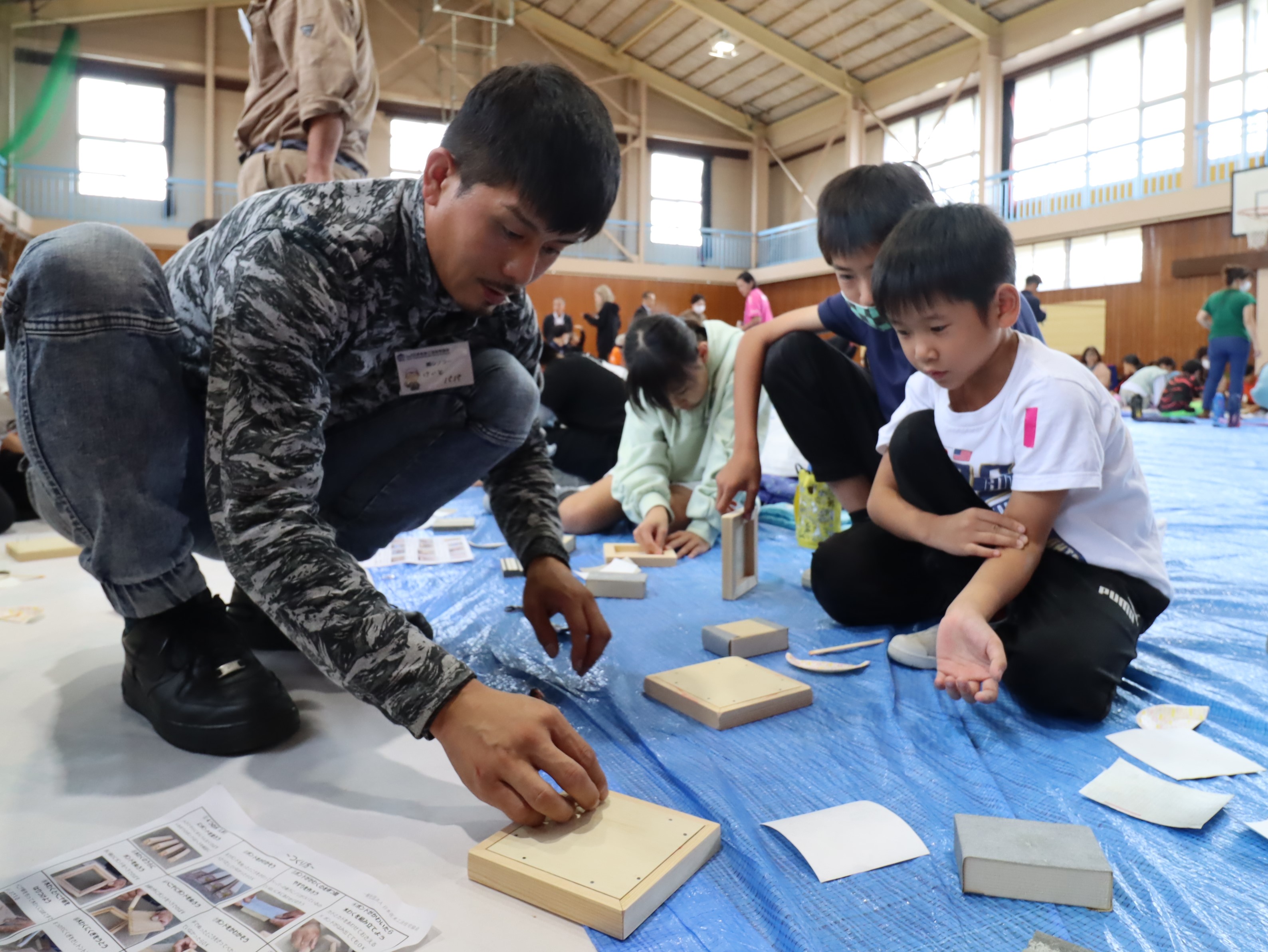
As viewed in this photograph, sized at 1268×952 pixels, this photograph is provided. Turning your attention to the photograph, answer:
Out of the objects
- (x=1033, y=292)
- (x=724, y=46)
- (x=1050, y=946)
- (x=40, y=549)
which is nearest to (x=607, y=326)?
(x=724, y=46)

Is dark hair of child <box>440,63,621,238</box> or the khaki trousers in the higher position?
the khaki trousers

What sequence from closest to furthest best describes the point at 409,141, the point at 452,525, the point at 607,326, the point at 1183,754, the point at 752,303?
the point at 1183,754 < the point at 452,525 < the point at 752,303 < the point at 607,326 < the point at 409,141

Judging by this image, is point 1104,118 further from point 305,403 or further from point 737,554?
point 305,403

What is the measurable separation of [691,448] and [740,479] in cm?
70

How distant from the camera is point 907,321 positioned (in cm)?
115

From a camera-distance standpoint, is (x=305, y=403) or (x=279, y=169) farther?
(x=279, y=169)

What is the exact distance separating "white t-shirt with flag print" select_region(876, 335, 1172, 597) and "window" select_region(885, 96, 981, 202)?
391 inches

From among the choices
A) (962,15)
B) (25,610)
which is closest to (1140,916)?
(25,610)

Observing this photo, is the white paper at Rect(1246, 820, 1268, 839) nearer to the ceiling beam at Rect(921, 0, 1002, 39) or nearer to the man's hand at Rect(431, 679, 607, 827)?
the man's hand at Rect(431, 679, 607, 827)

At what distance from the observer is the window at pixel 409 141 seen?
11.2 m

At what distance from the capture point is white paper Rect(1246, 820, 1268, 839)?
0.78 m

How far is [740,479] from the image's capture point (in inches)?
64.7

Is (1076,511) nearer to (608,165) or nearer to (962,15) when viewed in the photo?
(608,165)

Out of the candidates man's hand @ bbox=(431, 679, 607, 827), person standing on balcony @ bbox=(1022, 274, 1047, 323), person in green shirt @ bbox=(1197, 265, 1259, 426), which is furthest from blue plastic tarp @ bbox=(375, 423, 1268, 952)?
person in green shirt @ bbox=(1197, 265, 1259, 426)
